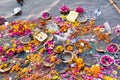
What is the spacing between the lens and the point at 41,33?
9.63m

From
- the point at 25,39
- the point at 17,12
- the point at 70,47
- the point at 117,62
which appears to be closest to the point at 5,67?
the point at 25,39

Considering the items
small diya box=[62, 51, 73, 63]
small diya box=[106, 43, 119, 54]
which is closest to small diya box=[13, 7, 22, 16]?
small diya box=[62, 51, 73, 63]

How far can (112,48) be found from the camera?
8.94 meters

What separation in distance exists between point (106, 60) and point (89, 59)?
55cm

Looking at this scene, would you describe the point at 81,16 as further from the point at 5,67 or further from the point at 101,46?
the point at 5,67

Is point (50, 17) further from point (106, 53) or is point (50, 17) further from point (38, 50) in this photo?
point (106, 53)

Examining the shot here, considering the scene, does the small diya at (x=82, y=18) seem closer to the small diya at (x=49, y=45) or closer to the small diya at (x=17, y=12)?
the small diya at (x=49, y=45)

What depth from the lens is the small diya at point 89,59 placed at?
28.5 feet

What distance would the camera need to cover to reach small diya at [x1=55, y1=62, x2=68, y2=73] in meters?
8.54

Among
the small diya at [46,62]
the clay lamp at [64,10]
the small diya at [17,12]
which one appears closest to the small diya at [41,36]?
the small diya at [46,62]

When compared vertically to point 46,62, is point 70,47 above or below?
above

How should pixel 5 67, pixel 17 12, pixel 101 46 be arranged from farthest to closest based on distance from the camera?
1. pixel 17 12
2. pixel 101 46
3. pixel 5 67

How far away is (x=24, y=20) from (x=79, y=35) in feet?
7.77

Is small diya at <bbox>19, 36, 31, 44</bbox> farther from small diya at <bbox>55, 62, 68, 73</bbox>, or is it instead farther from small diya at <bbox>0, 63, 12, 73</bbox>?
small diya at <bbox>55, 62, 68, 73</bbox>
